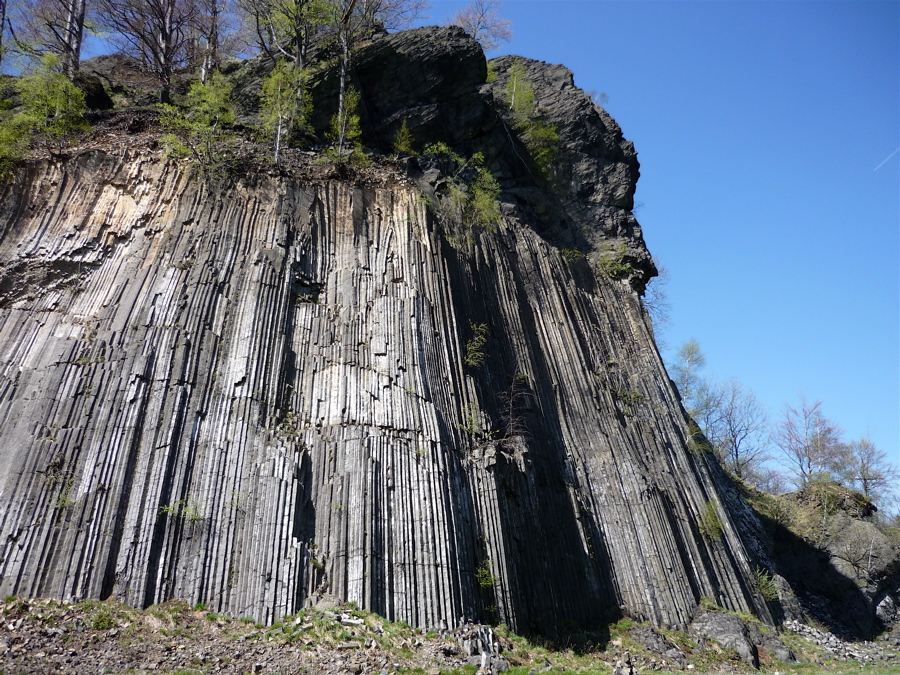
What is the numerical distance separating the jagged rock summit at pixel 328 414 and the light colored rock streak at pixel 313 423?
0.05 m

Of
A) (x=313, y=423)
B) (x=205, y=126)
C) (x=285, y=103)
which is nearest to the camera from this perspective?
(x=313, y=423)

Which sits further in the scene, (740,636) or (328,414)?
(740,636)

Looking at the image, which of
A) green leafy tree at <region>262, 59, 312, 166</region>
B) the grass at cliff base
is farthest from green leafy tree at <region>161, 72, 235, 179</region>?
the grass at cliff base

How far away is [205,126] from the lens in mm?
18406

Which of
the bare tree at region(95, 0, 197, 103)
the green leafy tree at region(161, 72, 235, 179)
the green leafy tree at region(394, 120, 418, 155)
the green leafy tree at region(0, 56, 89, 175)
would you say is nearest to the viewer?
the green leafy tree at region(0, 56, 89, 175)

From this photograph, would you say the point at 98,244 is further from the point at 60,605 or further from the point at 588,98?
Answer: the point at 588,98

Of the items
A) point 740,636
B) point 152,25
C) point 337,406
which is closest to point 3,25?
point 152,25

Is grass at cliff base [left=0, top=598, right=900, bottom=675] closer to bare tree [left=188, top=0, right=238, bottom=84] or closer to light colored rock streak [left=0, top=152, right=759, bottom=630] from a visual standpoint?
light colored rock streak [left=0, top=152, right=759, bottom=630]

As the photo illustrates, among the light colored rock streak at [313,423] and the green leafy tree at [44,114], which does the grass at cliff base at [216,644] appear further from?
the green leafy tree at [44,114]

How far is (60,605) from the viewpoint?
10.3m

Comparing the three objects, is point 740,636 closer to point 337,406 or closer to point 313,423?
point 337,406

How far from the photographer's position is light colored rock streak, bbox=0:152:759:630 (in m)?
11.6

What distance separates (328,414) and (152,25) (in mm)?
21209

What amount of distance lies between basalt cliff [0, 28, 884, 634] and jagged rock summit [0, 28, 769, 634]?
6 cm
